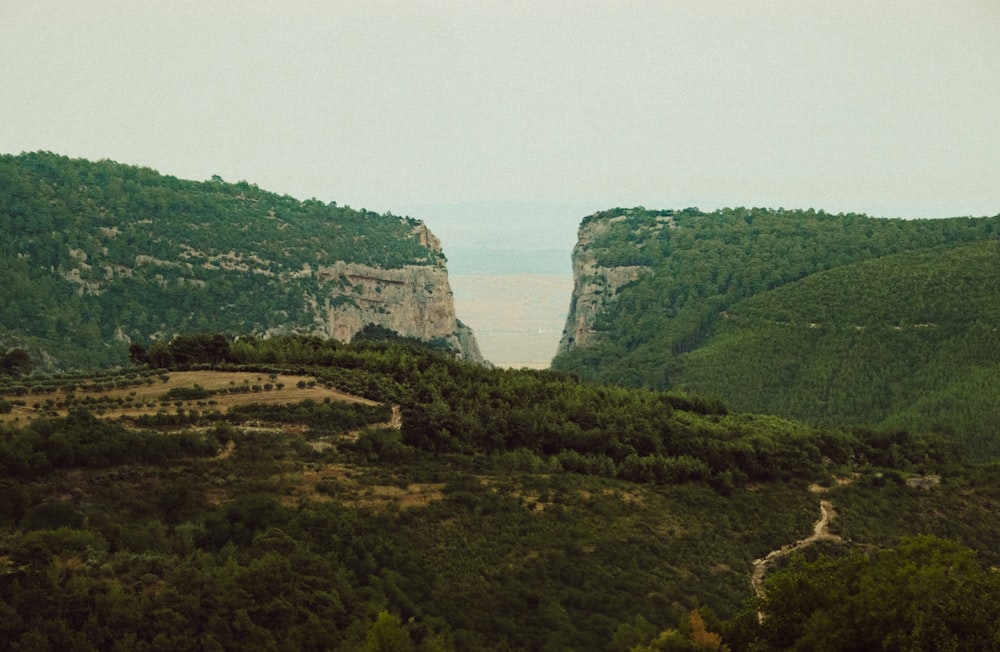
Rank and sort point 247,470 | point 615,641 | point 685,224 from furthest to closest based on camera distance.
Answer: point 685,224 < point 247,470 < point 615,641

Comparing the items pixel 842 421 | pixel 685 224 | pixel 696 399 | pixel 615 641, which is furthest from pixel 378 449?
pixel 685 224

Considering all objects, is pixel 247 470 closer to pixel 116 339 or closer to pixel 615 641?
pixel 615 641

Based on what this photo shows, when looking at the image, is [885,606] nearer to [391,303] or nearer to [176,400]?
[176,400]

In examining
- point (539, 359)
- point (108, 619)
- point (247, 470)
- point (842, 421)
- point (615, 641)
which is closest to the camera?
point (108, 619)

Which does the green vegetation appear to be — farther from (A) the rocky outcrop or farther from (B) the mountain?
(A) the rocky outcrop

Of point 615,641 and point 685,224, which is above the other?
point 685,224

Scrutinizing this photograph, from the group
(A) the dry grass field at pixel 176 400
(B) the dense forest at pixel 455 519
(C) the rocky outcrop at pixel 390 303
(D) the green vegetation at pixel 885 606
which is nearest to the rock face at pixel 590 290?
(C) the rocky outcrop at pixel 390 303

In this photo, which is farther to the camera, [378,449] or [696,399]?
[696,399]
